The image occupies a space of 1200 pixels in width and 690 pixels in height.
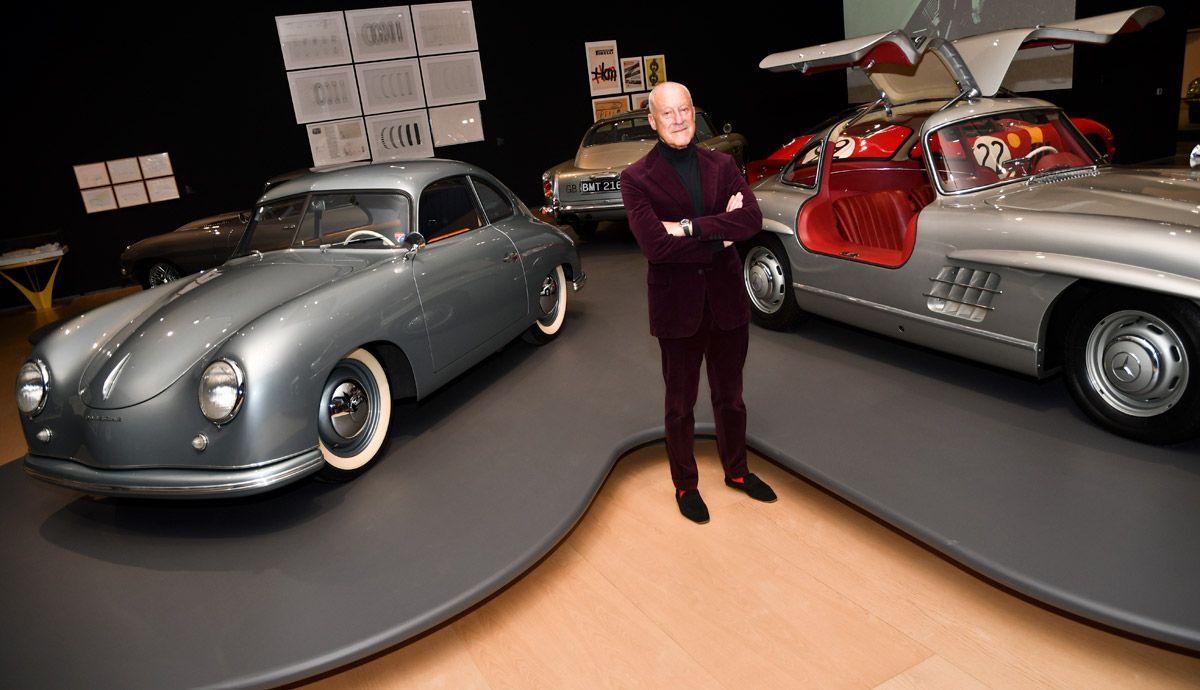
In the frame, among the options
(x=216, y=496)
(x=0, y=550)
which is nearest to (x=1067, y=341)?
(x=216, y=496)

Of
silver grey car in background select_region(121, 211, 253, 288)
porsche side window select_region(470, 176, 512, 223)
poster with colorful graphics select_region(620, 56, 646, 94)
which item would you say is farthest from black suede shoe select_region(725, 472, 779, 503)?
poster with colorful graphics select_region(620, 56, 646, 94)

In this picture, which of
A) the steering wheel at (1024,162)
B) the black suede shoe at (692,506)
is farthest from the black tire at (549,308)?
the steering wheel at (1024,162)

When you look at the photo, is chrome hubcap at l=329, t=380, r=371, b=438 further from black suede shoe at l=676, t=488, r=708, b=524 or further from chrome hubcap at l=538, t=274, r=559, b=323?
chrome hubcap at l=538, t=274, r=559, b=323

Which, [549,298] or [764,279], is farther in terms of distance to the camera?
[549,298]

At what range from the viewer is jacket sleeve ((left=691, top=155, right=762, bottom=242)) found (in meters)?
2.65

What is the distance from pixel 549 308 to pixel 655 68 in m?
8.63

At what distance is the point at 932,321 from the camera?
11.9 feet

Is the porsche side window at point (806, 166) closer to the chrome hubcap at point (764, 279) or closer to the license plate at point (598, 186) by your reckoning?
the chrome hubcap at point (764, 279)

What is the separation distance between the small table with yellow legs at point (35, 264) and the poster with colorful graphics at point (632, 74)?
325 inches

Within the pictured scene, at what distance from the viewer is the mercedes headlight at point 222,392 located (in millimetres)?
2855

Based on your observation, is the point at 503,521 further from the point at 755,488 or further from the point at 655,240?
the point at 655,240

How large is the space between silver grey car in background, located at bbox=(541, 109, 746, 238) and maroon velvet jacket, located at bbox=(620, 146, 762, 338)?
184 inches

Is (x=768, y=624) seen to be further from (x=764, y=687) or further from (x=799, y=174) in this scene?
(x=799, y=174)

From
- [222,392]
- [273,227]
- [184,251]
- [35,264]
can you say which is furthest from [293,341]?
[35,264]
